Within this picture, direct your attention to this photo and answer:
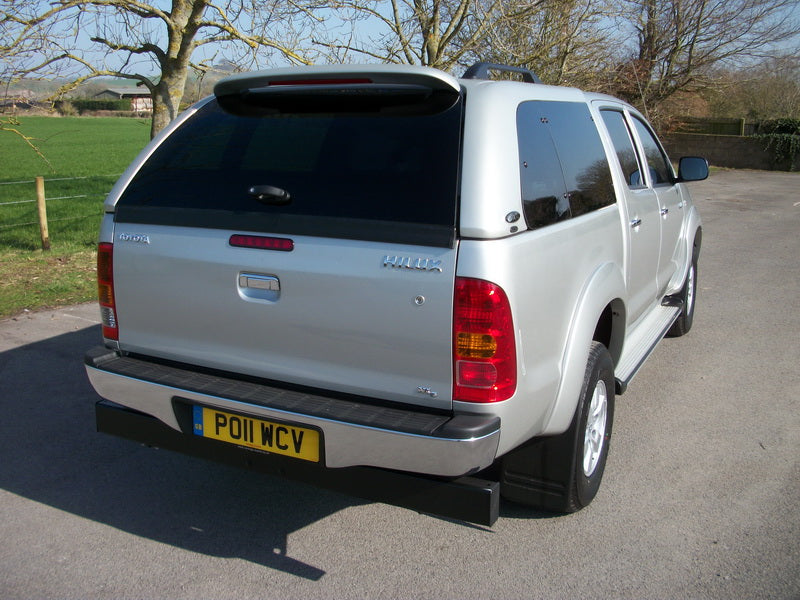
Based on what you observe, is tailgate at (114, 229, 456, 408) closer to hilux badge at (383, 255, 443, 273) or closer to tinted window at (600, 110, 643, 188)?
hilux badge at (383, 255, 443, 273)

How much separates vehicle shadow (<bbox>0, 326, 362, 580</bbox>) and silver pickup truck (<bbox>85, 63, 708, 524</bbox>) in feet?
1.57

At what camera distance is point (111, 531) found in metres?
3.29

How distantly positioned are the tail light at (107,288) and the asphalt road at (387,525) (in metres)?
0.88

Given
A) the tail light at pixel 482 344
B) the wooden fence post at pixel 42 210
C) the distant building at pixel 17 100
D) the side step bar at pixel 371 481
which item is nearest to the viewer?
the tail light at pixel 482 344

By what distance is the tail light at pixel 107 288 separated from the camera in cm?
316

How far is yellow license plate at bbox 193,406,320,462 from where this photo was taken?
2717 millimetres

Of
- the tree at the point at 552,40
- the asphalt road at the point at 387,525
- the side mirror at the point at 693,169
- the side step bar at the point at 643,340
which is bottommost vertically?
the asphalt road at the point at 387,525

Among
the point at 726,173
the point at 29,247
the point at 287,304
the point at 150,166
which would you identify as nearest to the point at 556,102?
the point at 287,304

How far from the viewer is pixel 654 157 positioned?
519 cm

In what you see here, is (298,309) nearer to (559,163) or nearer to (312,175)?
(312,175)

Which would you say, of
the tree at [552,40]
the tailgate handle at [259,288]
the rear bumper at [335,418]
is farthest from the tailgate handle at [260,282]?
the tree at [552,40]

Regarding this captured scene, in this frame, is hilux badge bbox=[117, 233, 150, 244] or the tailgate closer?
the tailgate

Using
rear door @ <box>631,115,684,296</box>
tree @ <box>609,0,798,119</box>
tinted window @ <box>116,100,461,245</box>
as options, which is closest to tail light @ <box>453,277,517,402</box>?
tinted window @ <box>116,100,461,245</box>

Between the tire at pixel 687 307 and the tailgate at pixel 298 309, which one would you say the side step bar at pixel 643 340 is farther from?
the tailgate at pixel 298 309
